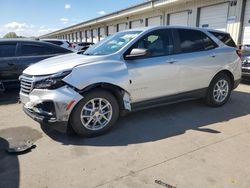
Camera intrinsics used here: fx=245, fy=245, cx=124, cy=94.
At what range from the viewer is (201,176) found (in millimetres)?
2838

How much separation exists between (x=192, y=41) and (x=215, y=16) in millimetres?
9839

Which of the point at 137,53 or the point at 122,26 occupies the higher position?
the point at 122,26

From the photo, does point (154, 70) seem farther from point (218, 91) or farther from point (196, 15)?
point (196, 15)

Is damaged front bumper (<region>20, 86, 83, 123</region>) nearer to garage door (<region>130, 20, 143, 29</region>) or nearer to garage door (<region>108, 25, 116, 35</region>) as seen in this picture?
garage door (<region>130, 20, 143, 29</region>)

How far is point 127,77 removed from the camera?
13.2ft

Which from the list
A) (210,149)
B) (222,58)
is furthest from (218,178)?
(222,58)

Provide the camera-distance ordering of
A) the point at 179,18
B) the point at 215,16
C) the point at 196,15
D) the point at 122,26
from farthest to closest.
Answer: the point at 122,26
the point at 179,18
the point at 196,15
the point at 215,16

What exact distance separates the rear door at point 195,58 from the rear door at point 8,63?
4.33 m

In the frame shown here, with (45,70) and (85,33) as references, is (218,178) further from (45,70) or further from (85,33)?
(85,33)

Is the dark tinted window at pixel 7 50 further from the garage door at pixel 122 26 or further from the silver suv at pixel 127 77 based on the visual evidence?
the garage door at pixel 122 26

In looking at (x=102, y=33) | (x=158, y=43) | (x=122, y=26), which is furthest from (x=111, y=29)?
(x=158, y=43)

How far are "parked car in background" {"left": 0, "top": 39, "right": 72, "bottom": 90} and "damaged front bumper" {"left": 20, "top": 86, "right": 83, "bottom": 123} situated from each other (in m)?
3.13

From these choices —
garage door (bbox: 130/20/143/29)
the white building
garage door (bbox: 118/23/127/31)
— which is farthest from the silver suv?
garage door (bbox: 118/23/127/31)

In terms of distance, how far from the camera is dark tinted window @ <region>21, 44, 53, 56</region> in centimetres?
677
